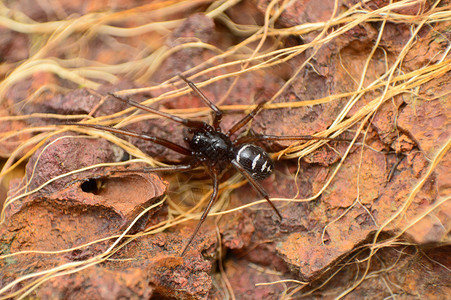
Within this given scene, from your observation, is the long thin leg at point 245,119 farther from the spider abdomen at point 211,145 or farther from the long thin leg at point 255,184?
the long thin leg at point 255,184

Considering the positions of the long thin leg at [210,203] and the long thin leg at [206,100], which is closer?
the long thin leg at [210,203]

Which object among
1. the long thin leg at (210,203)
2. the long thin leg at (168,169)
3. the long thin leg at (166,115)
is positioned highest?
the long thin leg at (166,115)

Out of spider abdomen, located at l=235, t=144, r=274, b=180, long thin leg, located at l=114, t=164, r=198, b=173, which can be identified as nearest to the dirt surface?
long thin leg, located at l=114, t=164, r=198, b=173

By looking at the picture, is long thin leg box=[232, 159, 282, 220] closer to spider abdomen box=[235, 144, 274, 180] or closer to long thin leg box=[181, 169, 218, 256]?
spider abdomen box=[235, 144, 274, 180]

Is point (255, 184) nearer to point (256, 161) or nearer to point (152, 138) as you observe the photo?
point (256, 161)

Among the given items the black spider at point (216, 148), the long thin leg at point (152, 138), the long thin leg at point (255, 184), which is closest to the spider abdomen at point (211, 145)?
the black spider at point (216, 148)

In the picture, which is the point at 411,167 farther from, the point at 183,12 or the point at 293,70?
the point at 183,12
